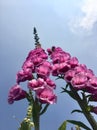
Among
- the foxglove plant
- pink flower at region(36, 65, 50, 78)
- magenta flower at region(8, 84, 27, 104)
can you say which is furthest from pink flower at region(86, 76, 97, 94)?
magenta flower at region(8, 84, 27, 104)

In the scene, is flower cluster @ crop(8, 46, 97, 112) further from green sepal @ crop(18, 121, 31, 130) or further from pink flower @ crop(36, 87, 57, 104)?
green sepal @ crop(18, 121, 31, 130)

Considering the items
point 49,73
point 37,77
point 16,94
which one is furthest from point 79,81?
point 16,94

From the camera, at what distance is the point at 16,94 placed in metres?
3.97

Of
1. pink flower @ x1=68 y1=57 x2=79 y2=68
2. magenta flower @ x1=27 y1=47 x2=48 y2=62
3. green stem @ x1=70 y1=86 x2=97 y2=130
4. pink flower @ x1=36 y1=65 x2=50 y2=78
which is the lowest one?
green stem @ x1=70 y1=86 x2=97 y2=130

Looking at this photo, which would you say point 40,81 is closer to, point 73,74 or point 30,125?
point 73,74

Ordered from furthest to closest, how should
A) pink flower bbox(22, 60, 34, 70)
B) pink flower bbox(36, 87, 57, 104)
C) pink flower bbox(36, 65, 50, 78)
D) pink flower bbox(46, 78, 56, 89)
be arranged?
1. pink flower bbox(22, 60, 34, 70)
2. pink flower bbox(36, 65, 50, 78)
3. pink flower bbox(46, 78, 56, 89)
4. pink flower bbox(36, 87, 57, 104)

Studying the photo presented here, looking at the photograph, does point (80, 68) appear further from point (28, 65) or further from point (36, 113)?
point (36, 113)

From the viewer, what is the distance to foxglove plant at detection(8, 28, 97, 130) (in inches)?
145

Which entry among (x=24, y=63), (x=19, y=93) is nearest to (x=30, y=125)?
(x=19, y=93)

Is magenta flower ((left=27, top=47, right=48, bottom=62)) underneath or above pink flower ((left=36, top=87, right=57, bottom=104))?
above

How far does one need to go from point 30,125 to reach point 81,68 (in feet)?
3.27

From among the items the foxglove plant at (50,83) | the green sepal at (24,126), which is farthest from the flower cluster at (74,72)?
the green sepal at (24,126)

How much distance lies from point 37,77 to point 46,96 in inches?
15.6

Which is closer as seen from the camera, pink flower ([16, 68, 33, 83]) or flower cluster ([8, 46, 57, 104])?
flower cluster ([8, 46, 57, 104])
